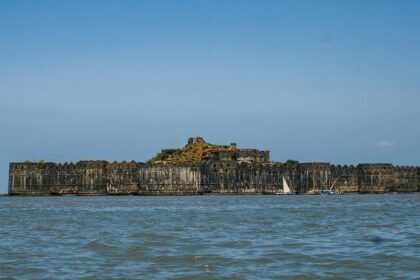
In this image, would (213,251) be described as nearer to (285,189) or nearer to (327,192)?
(285,189)

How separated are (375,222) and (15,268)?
2030cm

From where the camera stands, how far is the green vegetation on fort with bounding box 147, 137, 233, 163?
114 m

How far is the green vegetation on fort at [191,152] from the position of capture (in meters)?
114

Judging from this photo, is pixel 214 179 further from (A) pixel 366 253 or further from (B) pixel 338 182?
(A) pixel 366 253

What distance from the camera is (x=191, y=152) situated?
386 feet

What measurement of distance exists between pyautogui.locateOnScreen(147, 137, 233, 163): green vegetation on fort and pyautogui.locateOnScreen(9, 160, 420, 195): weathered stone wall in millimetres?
12550

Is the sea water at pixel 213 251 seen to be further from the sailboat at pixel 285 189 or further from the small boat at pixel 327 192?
the sailboat at pixel 285 189

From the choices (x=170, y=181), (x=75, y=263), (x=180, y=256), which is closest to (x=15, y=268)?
(x=75, y=263)

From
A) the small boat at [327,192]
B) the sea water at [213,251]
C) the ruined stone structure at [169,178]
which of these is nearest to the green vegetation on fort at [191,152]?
the ruined stone structure at [169,178]

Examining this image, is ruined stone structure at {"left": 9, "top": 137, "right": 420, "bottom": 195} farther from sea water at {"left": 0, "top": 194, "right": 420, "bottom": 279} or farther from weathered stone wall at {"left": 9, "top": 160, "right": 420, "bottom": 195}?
sea water at {"left": 0, "top": 194, "right": 420, "bottom": 279}

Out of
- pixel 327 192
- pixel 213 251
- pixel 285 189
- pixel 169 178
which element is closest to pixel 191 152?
pixel 169 178

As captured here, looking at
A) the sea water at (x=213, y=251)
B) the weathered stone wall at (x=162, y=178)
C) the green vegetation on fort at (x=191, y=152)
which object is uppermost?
the green vegetation on fort at (x=191, y=152)

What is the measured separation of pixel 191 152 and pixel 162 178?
1930 cm

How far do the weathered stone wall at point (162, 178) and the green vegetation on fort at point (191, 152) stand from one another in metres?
12.6
